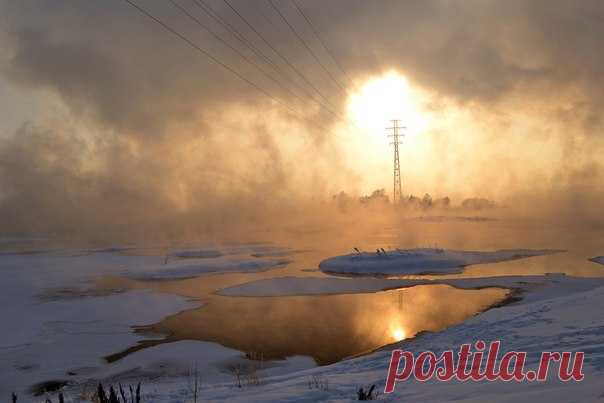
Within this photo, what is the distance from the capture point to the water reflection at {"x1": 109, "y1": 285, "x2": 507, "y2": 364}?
15.0m

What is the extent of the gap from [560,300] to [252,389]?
10697 mm

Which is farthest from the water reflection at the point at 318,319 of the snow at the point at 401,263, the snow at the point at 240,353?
the snow at the point at 401,263

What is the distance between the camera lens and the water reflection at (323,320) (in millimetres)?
14992

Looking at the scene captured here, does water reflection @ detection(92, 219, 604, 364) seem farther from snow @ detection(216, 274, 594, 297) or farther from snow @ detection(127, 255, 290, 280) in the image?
snow @ detection(127, 255, 290, 280)

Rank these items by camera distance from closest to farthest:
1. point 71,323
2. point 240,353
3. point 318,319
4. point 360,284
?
point 240,353 < point 71,323 < point 318,319 < point 360,284

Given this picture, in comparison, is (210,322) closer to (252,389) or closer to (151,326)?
(151,326)

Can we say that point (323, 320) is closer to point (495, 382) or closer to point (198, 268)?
point (495, 382)

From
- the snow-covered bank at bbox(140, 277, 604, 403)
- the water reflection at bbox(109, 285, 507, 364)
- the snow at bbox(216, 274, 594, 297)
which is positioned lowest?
the water reflection at bbox(109, 285, 507, 364)

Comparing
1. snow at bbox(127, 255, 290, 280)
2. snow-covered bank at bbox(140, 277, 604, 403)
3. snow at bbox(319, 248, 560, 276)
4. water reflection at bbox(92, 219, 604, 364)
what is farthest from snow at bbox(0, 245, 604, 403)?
snow at bbox(319, 248, 560, 276)

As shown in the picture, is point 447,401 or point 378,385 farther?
point 378,385

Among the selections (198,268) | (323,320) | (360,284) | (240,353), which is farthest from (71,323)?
(198,268)

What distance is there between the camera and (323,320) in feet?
60.2

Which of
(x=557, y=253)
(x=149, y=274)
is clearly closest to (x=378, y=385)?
(x=149, y=274)

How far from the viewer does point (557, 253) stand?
1786 inches
